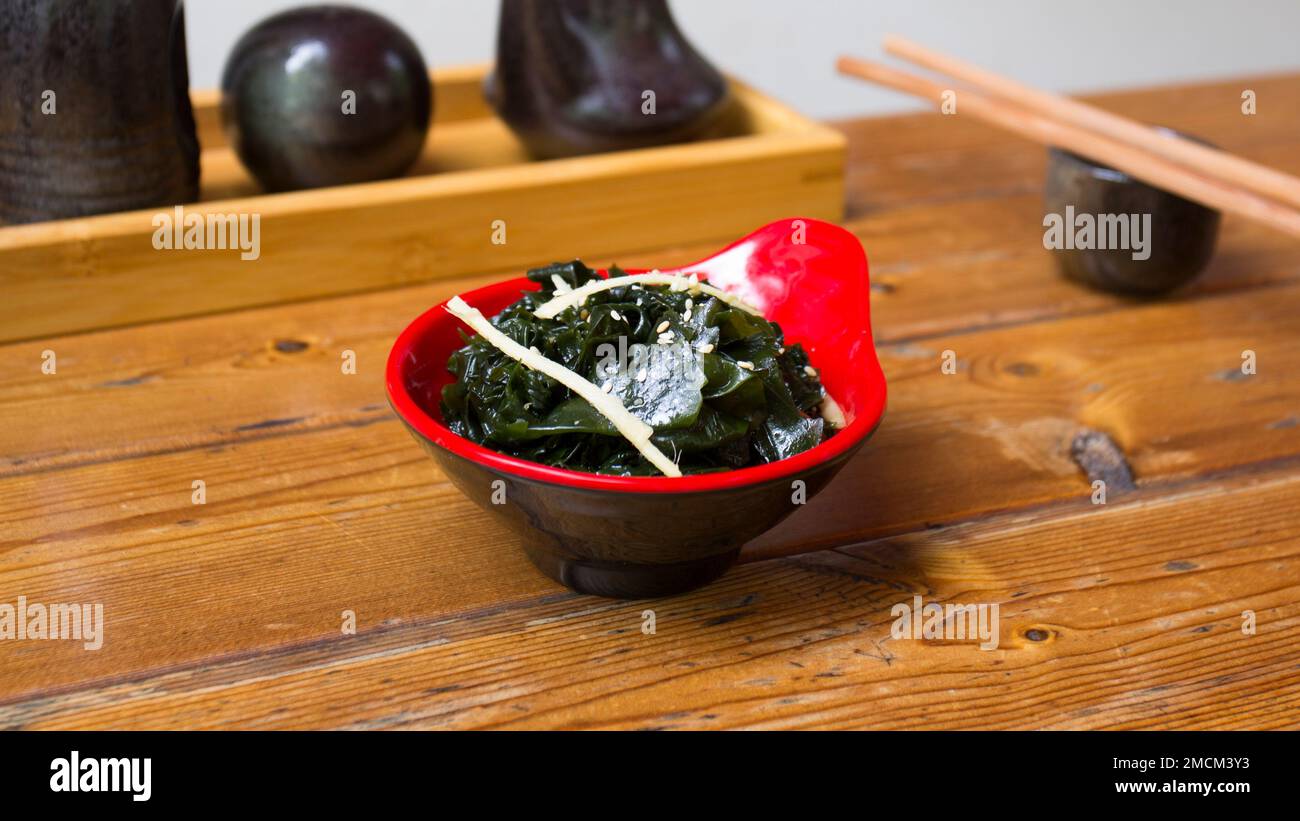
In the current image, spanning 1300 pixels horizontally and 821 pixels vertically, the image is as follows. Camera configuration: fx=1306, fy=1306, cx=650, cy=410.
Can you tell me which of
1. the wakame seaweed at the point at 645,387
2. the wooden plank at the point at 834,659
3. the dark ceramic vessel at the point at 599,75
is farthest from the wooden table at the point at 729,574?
the dark ceramic vessel at the point at 599,75

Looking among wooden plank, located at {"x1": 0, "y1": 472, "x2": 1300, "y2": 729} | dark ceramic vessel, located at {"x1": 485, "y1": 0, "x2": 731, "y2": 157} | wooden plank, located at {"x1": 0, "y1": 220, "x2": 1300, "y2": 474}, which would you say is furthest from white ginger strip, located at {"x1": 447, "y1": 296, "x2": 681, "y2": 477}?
dark ceramic vessel, located at {"x1": 485, "y1": 0, "x2": 731, "y2": 157}

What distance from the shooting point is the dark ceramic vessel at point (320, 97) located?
4.42ft

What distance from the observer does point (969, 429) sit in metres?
1.12

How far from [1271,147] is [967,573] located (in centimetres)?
113

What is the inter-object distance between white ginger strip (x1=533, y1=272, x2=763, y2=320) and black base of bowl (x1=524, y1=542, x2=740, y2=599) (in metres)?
0.17

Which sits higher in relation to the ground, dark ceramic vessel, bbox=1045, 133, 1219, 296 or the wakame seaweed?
dark ceramic vessel, bbox=1045, 133, 1219, 296

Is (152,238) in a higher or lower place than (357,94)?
lower

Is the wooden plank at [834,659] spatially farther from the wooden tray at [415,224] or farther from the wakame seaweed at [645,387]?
the wooden tray at [415,224]

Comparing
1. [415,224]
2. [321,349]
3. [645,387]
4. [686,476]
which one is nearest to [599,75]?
[415,224]

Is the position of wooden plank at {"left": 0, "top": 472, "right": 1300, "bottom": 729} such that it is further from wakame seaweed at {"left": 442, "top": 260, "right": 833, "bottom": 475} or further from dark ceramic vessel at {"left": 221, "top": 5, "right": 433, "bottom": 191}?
dark ceramic vessel at {"left": 221, "top": 5, "right": 433, "bottom": 191}

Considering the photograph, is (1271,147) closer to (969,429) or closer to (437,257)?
(969,429)

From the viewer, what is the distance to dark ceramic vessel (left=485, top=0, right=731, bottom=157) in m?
1.46

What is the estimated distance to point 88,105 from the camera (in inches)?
48.0
